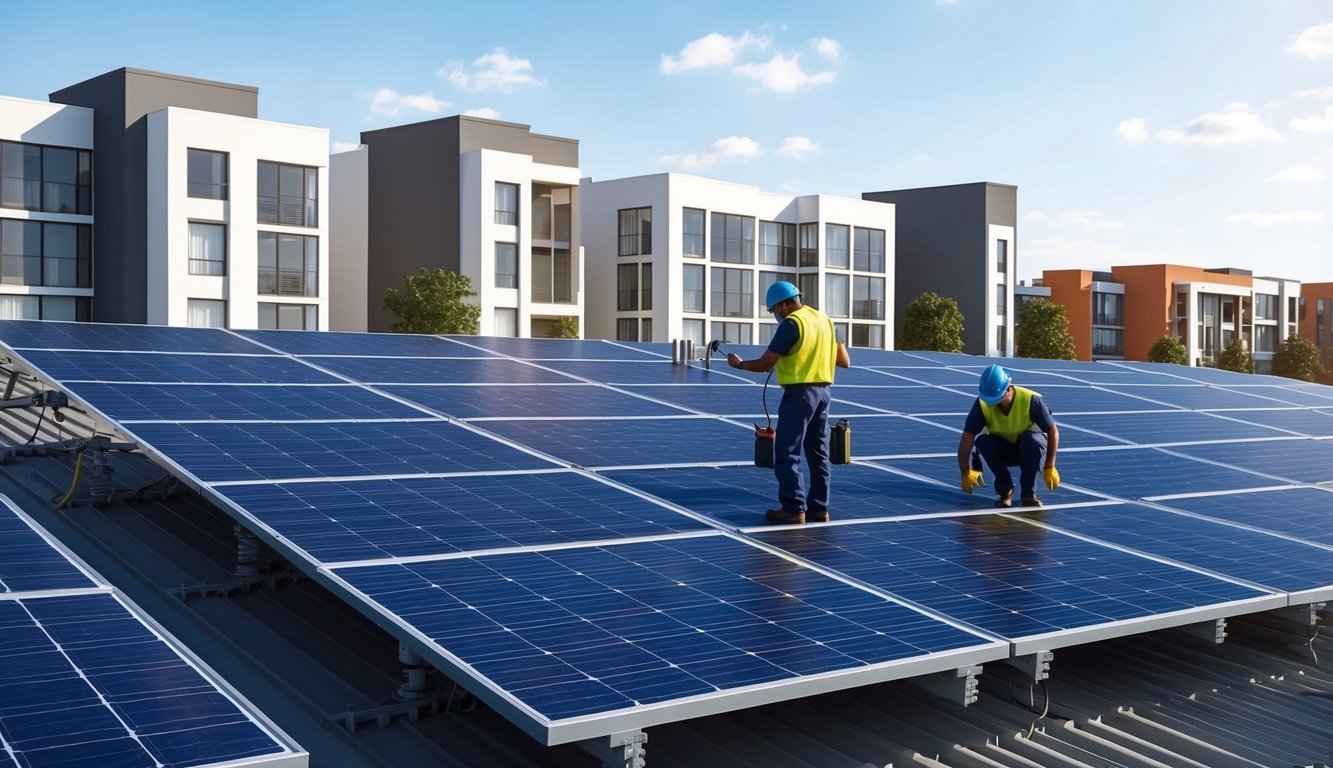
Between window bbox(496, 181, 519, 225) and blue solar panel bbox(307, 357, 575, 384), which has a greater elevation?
window bbox(496, 181, 519, 225)

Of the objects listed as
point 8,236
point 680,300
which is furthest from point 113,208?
point 680,300

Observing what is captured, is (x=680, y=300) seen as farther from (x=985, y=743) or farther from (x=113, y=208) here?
(x=985, y=743)

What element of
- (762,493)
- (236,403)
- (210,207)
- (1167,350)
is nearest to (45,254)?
(210,207)

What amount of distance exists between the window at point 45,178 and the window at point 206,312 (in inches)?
369

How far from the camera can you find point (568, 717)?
5.80 metres

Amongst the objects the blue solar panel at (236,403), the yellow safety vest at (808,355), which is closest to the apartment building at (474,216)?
the blue solar panel at (236,403)

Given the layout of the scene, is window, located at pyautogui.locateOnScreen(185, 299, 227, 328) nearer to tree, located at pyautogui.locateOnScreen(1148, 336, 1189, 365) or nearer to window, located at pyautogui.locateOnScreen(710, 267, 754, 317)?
window, located at pyautogui.locateOnScreen(710, 267, 754, 317)

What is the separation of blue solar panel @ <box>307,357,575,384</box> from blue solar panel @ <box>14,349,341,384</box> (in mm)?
546

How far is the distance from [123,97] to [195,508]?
5341 cm

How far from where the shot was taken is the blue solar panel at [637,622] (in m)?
6.37

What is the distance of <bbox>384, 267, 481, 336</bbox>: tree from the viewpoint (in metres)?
59.3

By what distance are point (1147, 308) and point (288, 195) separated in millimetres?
86078

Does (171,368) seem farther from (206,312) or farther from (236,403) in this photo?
(206,312)

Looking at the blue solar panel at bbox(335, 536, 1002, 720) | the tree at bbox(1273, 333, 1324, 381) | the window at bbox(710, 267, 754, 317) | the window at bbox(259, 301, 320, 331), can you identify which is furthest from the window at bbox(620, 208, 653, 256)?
the blue solar panel at bbox(335, 536, 1002, 720)
